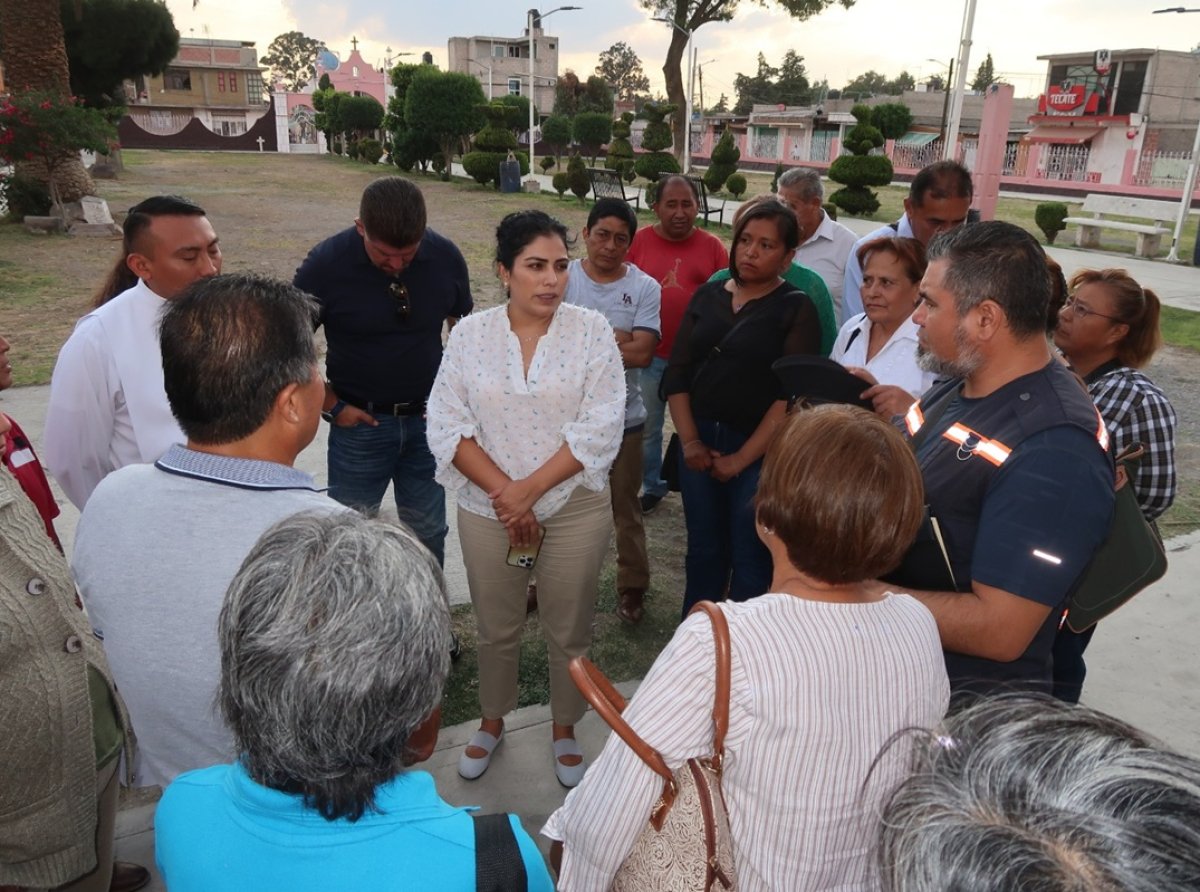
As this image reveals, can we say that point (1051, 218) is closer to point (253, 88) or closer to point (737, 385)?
point (737, 385)

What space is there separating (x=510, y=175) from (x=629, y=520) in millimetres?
23416

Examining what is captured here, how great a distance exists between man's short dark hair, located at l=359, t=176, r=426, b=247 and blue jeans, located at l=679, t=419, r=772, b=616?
1432 mm

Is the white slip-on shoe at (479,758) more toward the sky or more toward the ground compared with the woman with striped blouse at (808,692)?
more toward the ground

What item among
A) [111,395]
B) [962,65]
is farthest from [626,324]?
[962,65]

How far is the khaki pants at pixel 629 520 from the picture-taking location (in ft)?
13.5

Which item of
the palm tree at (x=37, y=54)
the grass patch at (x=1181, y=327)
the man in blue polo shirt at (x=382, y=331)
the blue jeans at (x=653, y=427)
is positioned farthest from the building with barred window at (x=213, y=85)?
the man in blue polo shirt at (x=382, y=331)

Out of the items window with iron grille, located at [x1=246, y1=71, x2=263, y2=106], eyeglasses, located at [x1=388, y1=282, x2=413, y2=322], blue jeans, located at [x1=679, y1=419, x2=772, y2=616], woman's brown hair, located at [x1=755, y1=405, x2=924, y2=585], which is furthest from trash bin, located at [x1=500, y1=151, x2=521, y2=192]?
window with iron grille, located at [x1=246, y1=71, x2=263, y2=106]

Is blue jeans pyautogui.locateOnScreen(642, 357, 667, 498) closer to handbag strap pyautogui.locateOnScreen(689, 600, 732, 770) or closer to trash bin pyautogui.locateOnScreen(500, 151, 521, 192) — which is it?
handbag strap pyautogui.locateOnScreen(689, 600, 732, 770)

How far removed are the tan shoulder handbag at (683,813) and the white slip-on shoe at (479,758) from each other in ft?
5.36

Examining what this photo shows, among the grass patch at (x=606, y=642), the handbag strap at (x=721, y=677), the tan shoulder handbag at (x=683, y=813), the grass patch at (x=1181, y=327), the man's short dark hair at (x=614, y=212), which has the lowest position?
the grass patch at (x=606, y=642)

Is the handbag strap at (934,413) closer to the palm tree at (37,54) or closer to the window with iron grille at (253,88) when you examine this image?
the palm tree at (37,54)

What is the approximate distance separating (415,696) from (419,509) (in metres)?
2.73

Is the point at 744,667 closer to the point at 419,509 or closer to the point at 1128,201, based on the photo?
the point at 419,509

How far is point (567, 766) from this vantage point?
120 inches
